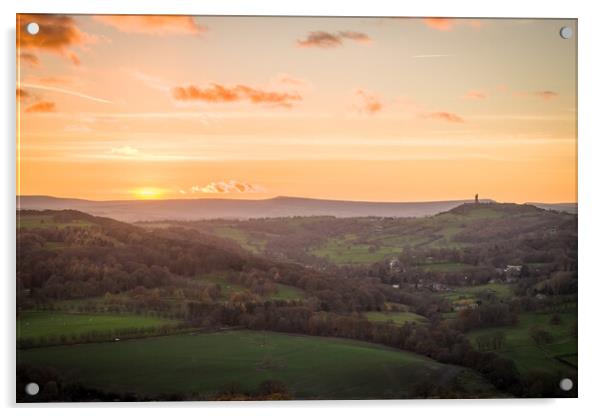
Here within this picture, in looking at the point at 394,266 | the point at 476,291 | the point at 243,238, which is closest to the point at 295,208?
the point at 243,238

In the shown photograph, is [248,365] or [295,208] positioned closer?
[248,365]

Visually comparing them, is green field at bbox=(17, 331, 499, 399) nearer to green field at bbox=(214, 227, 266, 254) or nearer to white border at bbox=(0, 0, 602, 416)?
white border at bbox=(0, 0, 602, 416)

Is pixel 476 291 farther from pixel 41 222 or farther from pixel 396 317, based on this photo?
pixel 41 222

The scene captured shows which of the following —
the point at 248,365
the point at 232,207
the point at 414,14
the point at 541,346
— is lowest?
the point at 248,365

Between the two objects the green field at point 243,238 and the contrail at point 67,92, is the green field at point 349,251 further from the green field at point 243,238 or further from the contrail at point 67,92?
the contrail at point 67,92
